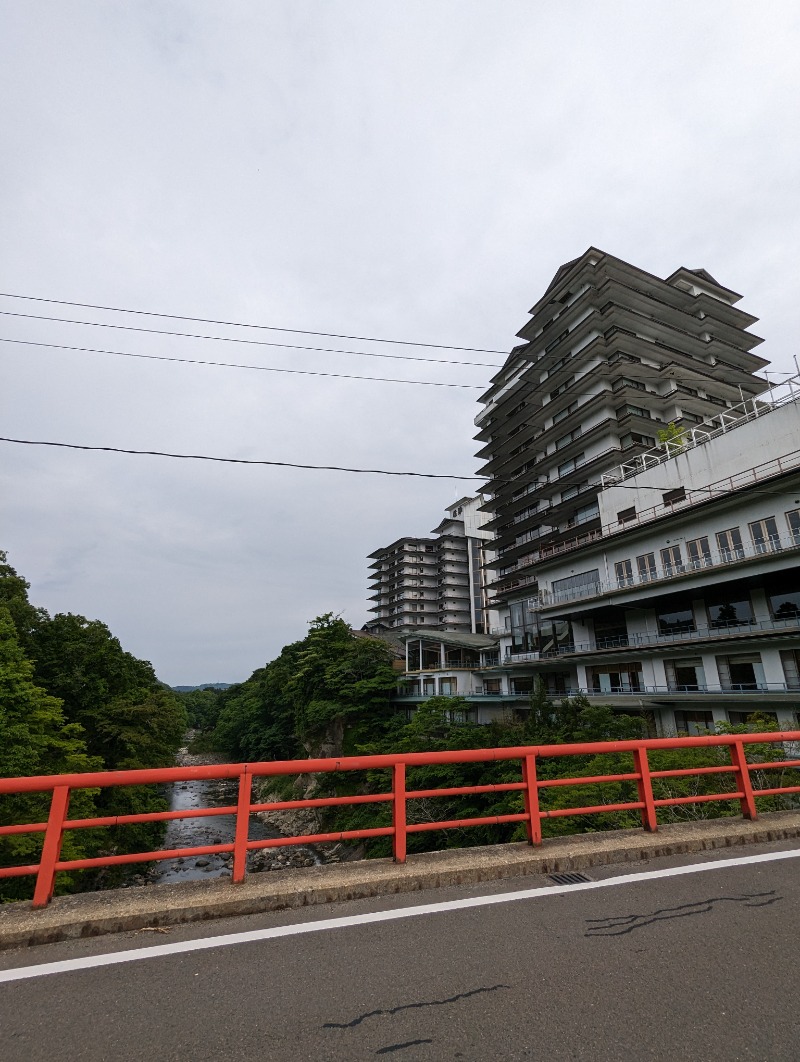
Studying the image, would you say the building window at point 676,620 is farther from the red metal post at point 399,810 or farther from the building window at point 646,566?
the red metal post at point 399,810

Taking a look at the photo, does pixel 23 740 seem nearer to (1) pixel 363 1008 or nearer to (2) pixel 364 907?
(2) pixel 364 907

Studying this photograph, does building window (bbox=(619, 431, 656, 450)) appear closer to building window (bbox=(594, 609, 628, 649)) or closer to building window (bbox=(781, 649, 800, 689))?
building window (bbox=(594, 609, 628, 649))

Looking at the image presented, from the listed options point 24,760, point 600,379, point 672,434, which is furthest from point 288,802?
point 600,379

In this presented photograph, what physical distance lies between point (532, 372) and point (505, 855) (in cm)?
5347

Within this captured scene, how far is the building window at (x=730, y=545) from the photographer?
26188 millimetres

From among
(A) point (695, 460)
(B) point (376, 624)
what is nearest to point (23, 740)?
(A) point (695, 460)

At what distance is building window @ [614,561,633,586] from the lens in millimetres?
32969

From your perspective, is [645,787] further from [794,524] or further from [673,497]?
[673,497]

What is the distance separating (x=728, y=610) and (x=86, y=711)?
3606cm

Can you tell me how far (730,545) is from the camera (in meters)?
26.8

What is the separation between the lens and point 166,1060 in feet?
8.32

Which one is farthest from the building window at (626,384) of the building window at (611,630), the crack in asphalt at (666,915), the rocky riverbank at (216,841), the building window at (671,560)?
the crack in asphalt at (666,915)

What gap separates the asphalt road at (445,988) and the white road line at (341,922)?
0.04 m

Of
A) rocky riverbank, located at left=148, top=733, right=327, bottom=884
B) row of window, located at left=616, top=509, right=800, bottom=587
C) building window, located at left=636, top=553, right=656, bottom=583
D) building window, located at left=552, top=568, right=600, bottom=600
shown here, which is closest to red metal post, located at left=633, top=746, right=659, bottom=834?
rocky riverbank, located at left=148, top=733, right=327, bottom=884
